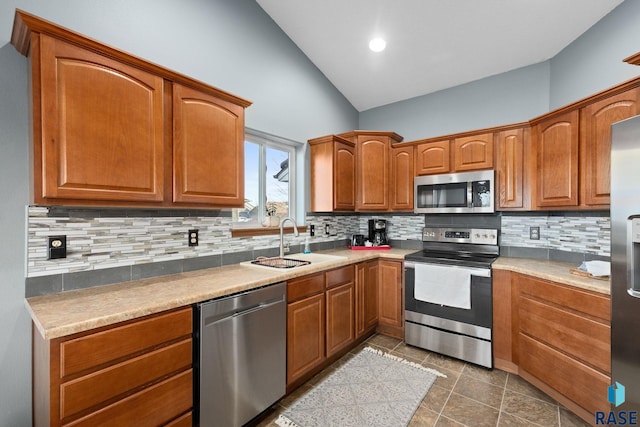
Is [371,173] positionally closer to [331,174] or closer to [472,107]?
[331,174]

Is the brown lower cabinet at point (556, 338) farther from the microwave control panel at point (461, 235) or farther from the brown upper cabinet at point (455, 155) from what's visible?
the brown upper cabinet at point (455, 155)

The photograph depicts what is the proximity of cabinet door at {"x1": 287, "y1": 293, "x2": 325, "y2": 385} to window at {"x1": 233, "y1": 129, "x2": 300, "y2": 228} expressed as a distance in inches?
34.9

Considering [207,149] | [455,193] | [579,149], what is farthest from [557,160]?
[207,149]

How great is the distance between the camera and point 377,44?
9.43 feet

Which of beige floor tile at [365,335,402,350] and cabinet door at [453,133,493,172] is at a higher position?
cabinet door at [453,133,493,172]

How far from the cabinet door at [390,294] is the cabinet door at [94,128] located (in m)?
2.26

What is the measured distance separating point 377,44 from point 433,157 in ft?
4.27

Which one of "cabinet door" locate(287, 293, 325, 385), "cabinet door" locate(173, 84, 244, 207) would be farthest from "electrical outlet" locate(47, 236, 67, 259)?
"cabinet door" locate(287, 293, 325, 385)

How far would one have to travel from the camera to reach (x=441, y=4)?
7.64ft

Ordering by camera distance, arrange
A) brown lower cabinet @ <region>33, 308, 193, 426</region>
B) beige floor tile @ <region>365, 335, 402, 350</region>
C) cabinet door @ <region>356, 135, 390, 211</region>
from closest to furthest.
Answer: brown lower cabinet @ <region>33, 308, 193, 426</region>
beige floor tile @ <region>365, 335, 402, 350</region>
cabinet door @ <region>356, 135, 390, 211</region>

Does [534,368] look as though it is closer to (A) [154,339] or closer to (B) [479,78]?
(A) [154,339]

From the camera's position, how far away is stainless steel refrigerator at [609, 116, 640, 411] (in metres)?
1.37

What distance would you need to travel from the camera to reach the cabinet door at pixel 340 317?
242 cm

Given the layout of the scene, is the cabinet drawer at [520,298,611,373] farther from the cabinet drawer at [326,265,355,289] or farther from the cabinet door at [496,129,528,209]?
the cabinet drawer at [326,265,355,289]
